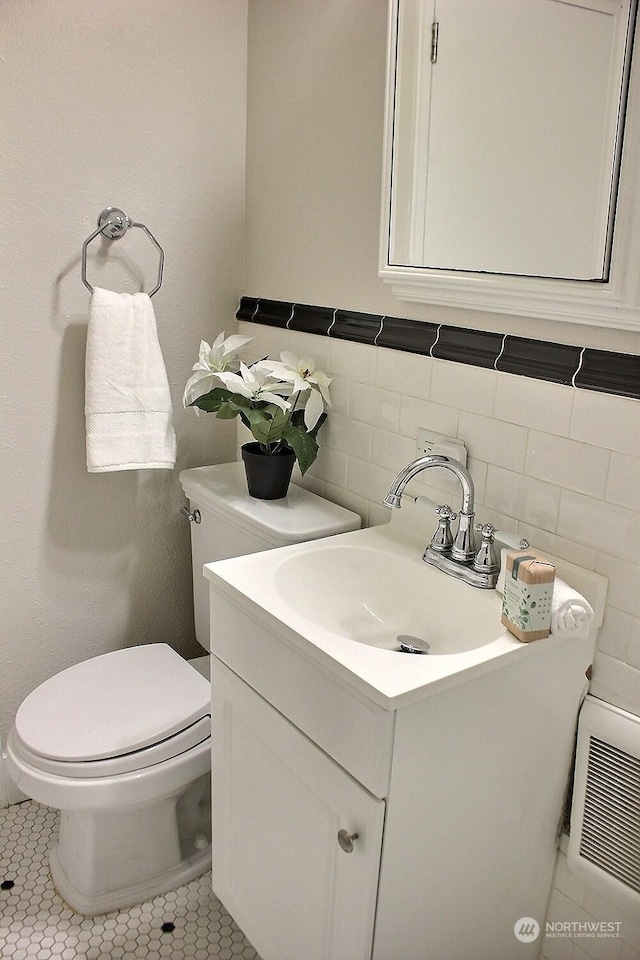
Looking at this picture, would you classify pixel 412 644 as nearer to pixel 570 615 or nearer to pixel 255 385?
pixel 570 615

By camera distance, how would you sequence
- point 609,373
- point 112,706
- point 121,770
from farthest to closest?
point 112,706
point 121,770
point 609,373

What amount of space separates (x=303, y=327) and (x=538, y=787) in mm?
1042

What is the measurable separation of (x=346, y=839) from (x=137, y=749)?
→ 1.82 feet

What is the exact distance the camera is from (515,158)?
1276 mm

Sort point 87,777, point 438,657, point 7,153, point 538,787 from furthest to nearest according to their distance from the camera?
point 7,153 → point 87,777 → point 538,787 → point 438,657

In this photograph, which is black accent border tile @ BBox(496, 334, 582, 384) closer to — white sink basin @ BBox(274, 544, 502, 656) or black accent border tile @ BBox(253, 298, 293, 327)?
white sink basin @ BBox(274, 544, 502, 656)

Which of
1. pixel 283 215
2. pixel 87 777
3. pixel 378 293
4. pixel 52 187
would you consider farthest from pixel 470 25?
pixel 87 777

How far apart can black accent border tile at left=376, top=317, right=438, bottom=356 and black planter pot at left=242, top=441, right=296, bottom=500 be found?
32 centimetres

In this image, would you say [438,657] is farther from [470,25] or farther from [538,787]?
[470,25]

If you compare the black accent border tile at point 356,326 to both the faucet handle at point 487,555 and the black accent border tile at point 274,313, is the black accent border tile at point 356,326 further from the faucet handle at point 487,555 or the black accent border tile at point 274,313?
the faucet handle at point 487,555

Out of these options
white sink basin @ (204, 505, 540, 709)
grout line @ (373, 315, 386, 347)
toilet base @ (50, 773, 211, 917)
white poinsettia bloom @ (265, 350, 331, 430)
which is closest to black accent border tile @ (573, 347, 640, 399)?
white sink basin @ (204, 505, 540, 709)

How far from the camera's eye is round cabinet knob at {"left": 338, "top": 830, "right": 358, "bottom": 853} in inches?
44.5

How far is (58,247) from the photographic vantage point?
5.66 ft

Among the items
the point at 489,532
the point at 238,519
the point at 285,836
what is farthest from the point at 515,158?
the point at 285,836
